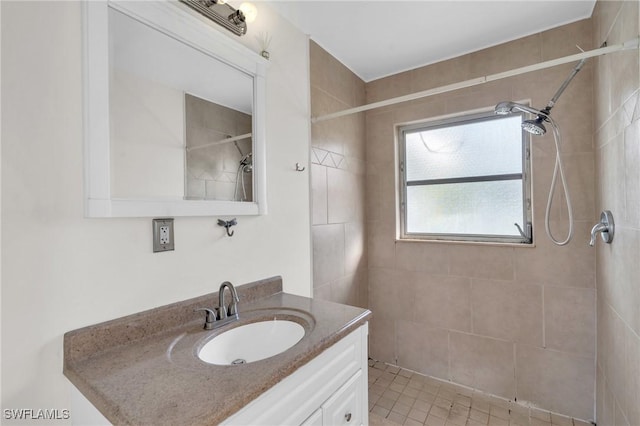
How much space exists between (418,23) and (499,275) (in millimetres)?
1733

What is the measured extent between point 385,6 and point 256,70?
2.79 feet

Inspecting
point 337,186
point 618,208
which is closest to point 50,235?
point 337,186

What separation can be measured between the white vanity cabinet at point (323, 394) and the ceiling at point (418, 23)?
1.73 m

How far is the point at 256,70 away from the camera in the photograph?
59.2 inches

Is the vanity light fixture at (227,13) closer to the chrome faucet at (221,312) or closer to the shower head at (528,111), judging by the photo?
the chrome faucet at (221,312)

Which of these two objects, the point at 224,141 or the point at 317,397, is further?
the point at 224,141

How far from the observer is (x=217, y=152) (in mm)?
1343

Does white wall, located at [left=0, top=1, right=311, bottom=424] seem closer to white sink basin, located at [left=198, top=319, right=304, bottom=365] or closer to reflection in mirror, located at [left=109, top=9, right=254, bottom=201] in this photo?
reflection in mirror, located at [left=109, top=9, right=254, bottom=201]

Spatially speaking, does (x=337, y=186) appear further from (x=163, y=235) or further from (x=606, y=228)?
(x=606, y=228)

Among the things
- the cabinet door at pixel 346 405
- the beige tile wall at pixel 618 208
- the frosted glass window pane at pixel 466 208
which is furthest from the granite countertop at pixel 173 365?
the frosted glass window pane at pixel 466 208

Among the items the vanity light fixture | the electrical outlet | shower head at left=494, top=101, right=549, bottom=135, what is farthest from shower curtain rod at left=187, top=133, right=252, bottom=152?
shower head at left=494, top=101, right=549, bottom=135

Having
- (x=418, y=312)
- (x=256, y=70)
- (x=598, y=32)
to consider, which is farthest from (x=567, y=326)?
(x=256, y=70)

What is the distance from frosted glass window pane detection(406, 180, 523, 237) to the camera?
81.6 inches

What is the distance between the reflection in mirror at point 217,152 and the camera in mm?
1251
